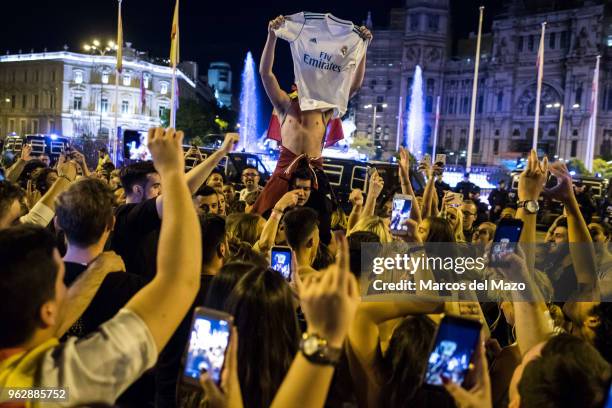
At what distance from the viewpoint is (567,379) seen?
1.72 metres

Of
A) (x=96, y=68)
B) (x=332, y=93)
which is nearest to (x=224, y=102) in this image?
(x=96, y=68)

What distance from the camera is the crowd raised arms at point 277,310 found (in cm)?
155

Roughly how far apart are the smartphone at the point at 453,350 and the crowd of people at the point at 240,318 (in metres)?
0.04

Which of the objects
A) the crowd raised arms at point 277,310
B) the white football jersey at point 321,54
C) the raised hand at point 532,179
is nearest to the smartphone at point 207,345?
the crowd raised arms at point 277,310

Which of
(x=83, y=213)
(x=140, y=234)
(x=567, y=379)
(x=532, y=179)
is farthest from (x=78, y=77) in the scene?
(x=567, y=379)

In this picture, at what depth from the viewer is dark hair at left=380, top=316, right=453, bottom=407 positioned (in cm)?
225

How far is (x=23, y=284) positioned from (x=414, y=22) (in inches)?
3073

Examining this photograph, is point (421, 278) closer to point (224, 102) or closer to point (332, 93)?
point (332, 93)

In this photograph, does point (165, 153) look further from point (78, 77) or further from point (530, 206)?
point (78, 77)

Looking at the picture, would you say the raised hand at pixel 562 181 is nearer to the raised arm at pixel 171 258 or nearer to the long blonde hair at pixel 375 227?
the long blonde hair at pixel 375 227

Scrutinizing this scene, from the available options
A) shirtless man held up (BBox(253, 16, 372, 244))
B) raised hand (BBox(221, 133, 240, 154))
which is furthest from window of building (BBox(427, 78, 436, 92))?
raised hand (BBox(221, 133, 240, 154))

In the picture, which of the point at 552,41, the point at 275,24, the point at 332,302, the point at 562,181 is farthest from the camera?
the point at 552,41

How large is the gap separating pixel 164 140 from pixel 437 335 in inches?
45.0

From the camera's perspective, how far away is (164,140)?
6.37ft
